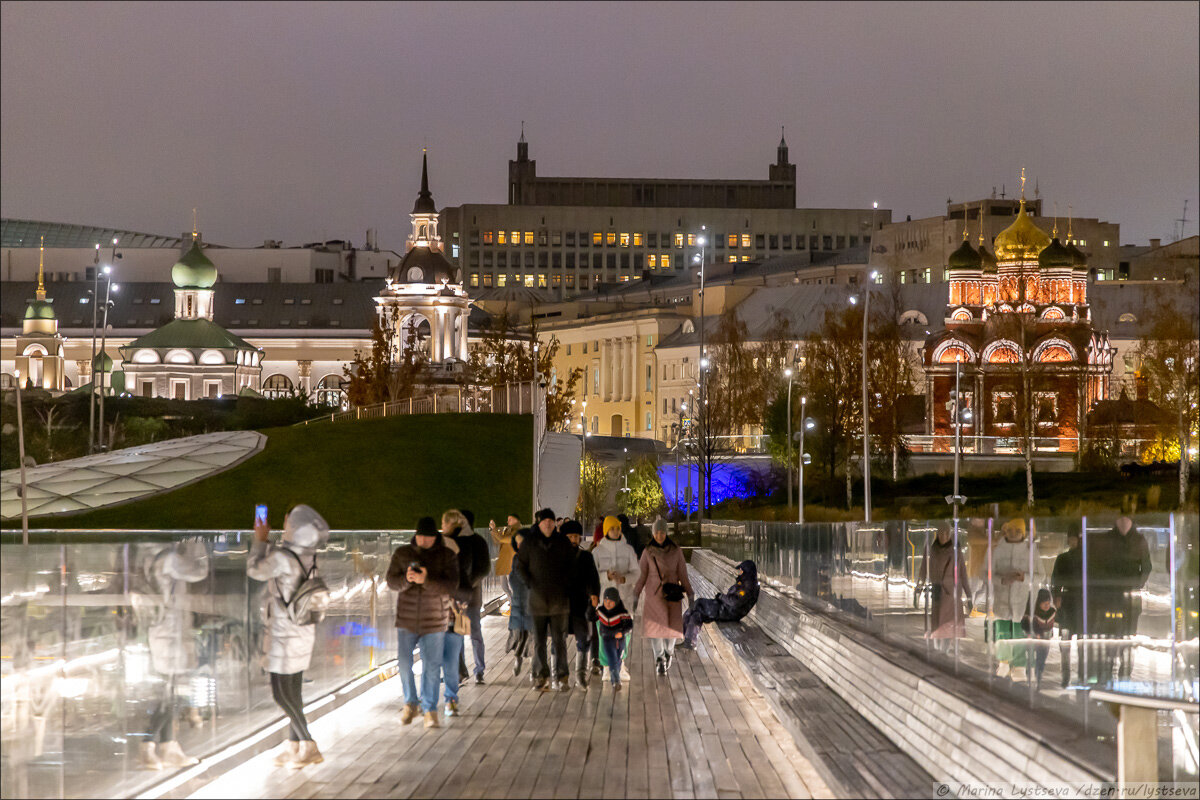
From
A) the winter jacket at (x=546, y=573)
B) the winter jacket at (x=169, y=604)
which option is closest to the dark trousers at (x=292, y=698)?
the winter jacket at (x=169, y=604)

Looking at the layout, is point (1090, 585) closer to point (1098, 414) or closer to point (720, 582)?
point (720, 582)

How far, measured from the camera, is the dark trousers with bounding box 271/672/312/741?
14.9 meters

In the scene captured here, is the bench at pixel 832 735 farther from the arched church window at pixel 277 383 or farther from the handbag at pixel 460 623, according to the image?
the arched church window at pixel 277 383

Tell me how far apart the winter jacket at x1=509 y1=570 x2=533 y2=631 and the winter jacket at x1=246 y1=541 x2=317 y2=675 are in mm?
7733

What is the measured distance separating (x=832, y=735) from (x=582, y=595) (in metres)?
6.25

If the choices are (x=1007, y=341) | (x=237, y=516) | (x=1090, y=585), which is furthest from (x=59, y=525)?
(x=1007, y=341)

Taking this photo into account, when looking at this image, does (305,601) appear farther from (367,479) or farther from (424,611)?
(367,479)

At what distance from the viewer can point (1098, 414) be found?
106500 millimetres

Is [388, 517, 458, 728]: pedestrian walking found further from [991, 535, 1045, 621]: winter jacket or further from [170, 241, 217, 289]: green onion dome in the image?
[170, 241, 217, 289]: green onion dome

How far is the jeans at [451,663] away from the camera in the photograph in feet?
60.1

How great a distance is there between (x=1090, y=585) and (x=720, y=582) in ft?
96.0

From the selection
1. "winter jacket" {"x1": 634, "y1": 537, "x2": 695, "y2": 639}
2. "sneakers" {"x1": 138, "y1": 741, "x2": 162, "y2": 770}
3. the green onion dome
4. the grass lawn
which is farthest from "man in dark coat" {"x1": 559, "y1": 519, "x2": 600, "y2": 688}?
the green onion dome

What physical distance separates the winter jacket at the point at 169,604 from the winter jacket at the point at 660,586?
927 centimetres

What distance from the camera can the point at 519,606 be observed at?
23203 millimetres
